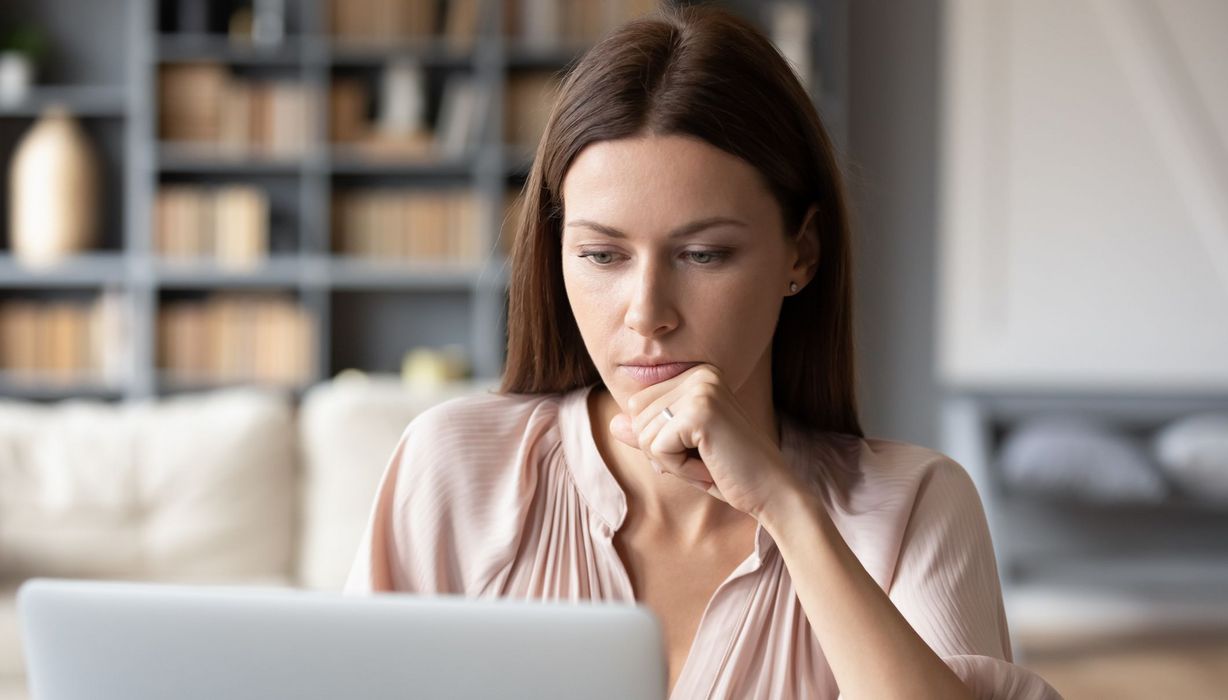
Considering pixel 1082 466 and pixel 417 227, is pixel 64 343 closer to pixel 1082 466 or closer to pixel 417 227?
pixel 417 227

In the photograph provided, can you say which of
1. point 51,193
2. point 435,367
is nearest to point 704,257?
point 435,367

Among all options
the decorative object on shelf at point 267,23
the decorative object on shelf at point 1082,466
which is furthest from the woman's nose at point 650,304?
the decorative object on shelf at point 267,23

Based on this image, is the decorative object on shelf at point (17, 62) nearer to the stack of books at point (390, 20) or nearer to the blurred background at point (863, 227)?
the blurred background at point (863, 227)

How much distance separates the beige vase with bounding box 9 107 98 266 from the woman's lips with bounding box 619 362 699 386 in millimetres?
4317

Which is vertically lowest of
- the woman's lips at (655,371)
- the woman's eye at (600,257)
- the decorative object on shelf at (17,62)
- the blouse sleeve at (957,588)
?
the blouse sleeve at (957,588)

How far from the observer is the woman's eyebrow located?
1106mm

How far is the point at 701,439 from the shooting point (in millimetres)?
1079

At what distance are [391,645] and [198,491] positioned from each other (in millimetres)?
2464

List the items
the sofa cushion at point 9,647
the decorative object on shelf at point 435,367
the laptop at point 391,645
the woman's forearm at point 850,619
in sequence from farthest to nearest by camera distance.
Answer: the decorative object on shelf at point 435,367, the sofa cushion at point 9,647, the woman's forearm at point 850,619, the laptop at point 391,645

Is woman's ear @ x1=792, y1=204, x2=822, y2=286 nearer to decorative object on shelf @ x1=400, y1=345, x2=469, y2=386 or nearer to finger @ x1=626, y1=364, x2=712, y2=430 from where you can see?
finger @ x1=626, y1=364, x2=712, y2=430

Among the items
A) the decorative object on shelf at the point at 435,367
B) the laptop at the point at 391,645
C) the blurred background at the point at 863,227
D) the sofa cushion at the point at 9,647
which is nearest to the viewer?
the laptop at the point at 391,645

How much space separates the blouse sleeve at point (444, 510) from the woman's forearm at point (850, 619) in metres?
0.31

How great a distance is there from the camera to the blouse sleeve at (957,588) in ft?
3.59

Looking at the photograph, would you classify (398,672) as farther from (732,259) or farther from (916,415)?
(916,415)
